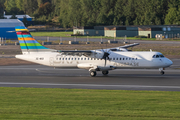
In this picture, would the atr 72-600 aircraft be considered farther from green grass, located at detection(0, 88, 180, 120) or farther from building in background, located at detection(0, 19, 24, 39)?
building in background, located at detection(0, 19, 24, 39)

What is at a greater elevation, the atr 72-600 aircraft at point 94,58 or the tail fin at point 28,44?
the tail fin at point 28,44

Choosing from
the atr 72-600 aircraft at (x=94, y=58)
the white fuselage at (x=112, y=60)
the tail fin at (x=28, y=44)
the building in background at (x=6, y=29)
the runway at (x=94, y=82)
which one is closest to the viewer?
the runway at (x=94, y=82)

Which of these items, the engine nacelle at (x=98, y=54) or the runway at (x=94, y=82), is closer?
the runway at (x=94, y=82)

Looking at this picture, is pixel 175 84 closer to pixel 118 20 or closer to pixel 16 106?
pixel 16 106

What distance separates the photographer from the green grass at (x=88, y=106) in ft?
47.1

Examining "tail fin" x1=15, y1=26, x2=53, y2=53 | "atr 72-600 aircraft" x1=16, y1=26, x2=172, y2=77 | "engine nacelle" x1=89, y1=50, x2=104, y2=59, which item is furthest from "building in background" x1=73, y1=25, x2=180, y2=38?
"engine nacelle" x1=89, y1=50, x2=104, y2=59

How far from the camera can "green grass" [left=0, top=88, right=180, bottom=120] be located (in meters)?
14.4

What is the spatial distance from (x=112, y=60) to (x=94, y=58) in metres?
2.11

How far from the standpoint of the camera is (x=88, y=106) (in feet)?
54.4

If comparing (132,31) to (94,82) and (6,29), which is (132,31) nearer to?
(6,29)

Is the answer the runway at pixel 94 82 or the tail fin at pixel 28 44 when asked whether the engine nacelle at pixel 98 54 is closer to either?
the runway at pixel 94 82

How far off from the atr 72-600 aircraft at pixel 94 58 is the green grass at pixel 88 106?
990 centimetres

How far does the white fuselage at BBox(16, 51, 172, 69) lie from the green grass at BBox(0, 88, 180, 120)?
9.79 metres

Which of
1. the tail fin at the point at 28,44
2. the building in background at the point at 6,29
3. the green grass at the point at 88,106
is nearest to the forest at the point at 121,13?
the building in background at the point at 6,29
